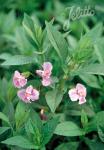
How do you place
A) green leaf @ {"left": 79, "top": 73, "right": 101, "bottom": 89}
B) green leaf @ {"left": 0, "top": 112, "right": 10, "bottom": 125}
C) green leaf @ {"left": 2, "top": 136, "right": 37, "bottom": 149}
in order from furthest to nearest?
green leaf @ {"left": 79, "top": 73, "right": 101, "bottom": 89}
green leaf @ {"left": 0, "top": 112, "right": 10, "bottom": 125}
green leaf @ {"left": 2, "top": 136, "right": 37, "bottom": 149}

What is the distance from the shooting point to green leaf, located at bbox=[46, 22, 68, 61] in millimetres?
1738

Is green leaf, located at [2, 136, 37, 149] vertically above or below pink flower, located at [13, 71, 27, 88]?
below

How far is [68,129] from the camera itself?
172 centimetres

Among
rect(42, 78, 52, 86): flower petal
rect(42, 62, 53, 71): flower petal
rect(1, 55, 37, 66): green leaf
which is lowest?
rect(42, 78, 52, 86): flower petal

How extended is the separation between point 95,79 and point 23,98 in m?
0.38

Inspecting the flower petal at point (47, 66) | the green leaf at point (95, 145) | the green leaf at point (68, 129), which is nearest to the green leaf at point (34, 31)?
the flower petal at point (47, 66)

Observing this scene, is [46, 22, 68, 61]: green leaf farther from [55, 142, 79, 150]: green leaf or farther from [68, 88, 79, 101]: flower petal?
[55, 142, 79, 150]: green leaf

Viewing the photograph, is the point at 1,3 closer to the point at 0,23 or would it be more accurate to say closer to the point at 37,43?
the point at 0,23

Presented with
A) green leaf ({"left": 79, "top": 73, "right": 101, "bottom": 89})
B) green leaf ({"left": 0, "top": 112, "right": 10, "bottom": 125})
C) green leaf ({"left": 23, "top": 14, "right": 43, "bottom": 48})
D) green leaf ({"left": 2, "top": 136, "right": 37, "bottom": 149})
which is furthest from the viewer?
green leaf ({"left": 79, "top": 73, "right": 101, "bottom": 89})

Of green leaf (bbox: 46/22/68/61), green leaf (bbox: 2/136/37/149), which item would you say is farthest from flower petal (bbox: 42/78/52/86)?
green leaf (bbox: 2/136/37/149)

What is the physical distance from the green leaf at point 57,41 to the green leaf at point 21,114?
0.24m

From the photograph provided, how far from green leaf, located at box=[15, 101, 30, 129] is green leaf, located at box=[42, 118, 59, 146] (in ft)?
0.36

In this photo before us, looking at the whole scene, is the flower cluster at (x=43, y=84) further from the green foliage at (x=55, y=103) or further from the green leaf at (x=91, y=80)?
the green leaf at (x=91, y=80)

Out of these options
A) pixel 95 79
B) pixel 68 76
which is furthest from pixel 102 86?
pixel 68 76
